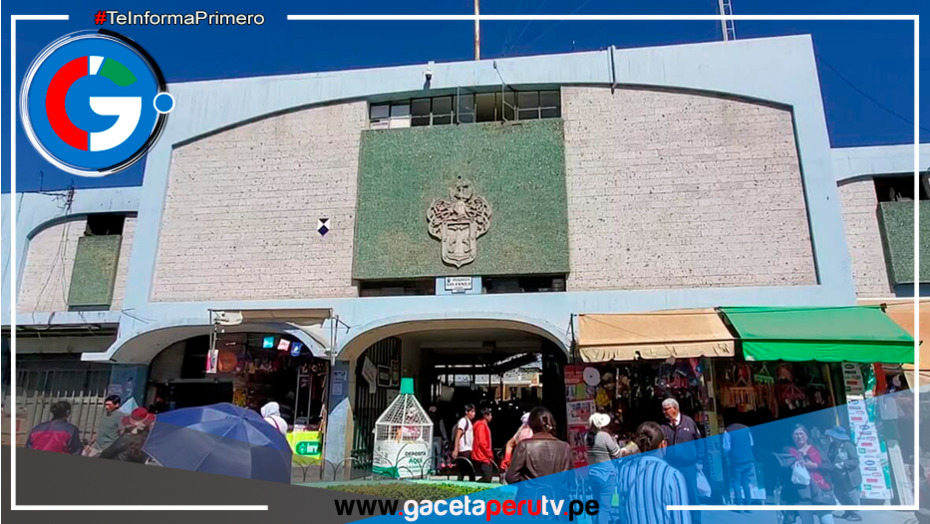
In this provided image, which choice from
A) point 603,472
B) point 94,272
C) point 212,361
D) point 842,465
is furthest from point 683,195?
point 94,272

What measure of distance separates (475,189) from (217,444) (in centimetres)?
828

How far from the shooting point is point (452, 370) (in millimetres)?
18016

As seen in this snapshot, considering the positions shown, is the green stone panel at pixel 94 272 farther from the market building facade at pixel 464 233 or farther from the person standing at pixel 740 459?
the person standing at pixel 740 459

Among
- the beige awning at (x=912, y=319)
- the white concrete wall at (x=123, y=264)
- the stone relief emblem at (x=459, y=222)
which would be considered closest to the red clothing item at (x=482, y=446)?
the stone relief emblem at (x=459, y=222)

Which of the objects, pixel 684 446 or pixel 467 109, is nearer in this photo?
pixel 684 446

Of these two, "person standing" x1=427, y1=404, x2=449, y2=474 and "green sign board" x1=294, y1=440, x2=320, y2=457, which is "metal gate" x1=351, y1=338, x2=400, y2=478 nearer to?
"green sign board" x1=294, y1=440, x2=320, y2=457

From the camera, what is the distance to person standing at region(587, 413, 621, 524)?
5801mm

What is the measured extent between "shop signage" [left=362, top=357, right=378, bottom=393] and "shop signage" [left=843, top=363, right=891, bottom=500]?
889cm

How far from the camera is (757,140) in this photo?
12164mm

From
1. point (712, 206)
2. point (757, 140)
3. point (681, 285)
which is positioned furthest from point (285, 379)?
point (757, 140)

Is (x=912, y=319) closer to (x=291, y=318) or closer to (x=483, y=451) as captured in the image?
(x=483, y=451)

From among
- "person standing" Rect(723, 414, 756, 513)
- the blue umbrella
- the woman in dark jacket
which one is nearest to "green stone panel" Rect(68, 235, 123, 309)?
the blue umbrella

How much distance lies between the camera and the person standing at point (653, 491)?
4031 millimetres

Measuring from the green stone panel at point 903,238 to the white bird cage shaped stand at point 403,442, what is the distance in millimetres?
9436
